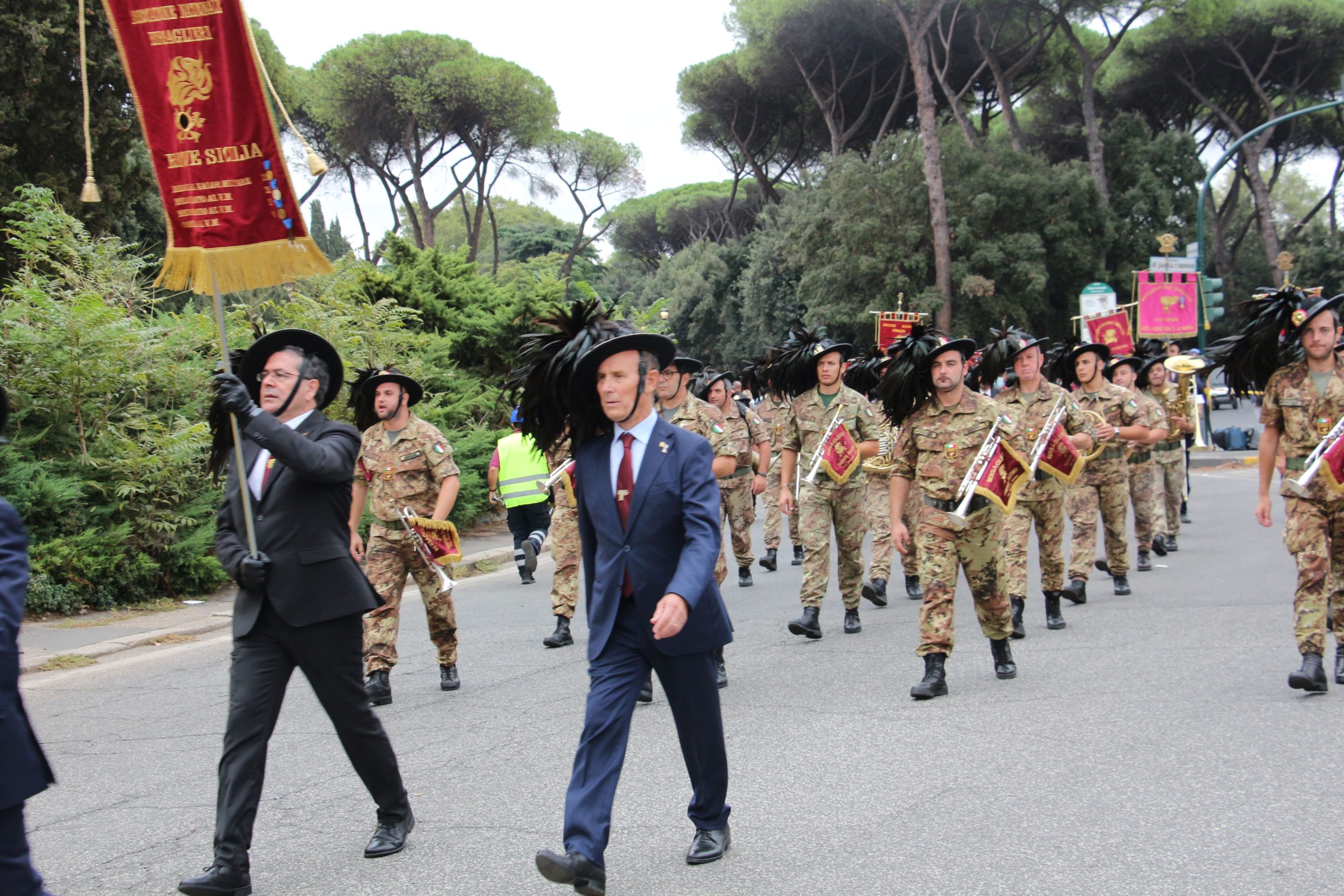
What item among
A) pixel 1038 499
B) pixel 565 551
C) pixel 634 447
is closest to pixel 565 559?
pixel 565 551

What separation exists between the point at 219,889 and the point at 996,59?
124ft

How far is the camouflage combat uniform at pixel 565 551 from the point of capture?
8.17m

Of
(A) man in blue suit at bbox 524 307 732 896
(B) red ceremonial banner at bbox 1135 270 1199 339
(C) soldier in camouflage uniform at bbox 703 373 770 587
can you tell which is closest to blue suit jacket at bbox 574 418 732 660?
(A) man in blue suit at bbox 524 307 732 896

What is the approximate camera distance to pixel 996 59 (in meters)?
37.1

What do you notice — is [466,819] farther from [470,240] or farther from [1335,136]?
[1335,136]

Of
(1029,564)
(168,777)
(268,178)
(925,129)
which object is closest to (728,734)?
(168,777)

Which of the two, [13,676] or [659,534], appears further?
[659,534]

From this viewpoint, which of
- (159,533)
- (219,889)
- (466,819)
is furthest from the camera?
(159,533)

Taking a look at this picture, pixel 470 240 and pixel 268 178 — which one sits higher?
pixel 470 240

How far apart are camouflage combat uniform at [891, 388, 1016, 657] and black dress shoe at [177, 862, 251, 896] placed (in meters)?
3.78

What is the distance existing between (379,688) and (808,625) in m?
2.96

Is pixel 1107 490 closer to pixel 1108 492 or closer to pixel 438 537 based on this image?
pixel 1108 492

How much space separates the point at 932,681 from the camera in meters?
6.33

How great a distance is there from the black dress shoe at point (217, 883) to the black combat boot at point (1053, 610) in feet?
19.6
